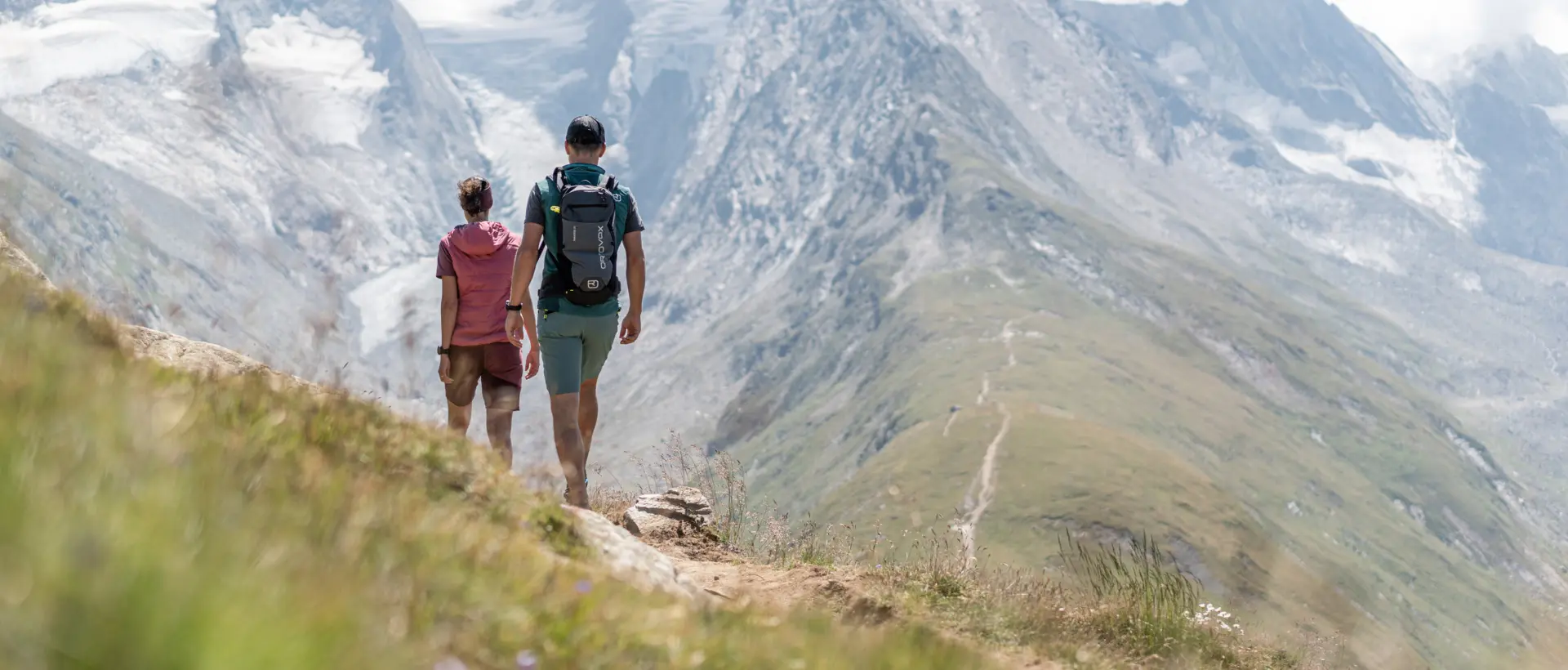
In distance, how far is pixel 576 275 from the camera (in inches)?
415

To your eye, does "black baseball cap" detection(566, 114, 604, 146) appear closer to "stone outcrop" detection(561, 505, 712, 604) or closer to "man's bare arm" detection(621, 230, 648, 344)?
"man's bare arm" detection(621, 230, 648, 344)

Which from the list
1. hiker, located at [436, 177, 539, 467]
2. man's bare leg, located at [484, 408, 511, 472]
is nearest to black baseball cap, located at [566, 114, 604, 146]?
hiker, located at [436, 177, 539, 467]

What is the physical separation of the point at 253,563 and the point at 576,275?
819 centimetres

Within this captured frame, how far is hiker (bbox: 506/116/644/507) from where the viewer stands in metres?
10.4

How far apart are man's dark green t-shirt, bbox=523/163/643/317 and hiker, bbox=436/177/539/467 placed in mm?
770

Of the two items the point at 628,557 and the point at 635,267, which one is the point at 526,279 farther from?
the point at 628,557

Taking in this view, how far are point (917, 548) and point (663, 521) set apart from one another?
3.20 meters

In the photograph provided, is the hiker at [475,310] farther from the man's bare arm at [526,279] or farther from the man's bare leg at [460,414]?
the man's bare arm at [526,279]

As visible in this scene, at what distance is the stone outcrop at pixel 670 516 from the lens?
467 inches

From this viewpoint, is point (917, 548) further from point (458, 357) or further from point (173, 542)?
point (173, 542)

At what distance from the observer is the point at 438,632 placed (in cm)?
288

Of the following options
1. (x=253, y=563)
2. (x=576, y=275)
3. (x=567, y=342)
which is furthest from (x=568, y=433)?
(x=253, y=563)

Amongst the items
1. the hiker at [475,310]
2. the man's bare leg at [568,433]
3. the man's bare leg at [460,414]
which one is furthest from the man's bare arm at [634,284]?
the man's bare leg at [460,414]

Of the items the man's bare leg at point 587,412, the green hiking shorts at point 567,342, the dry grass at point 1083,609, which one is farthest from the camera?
the man's bare leg at point 587,412
